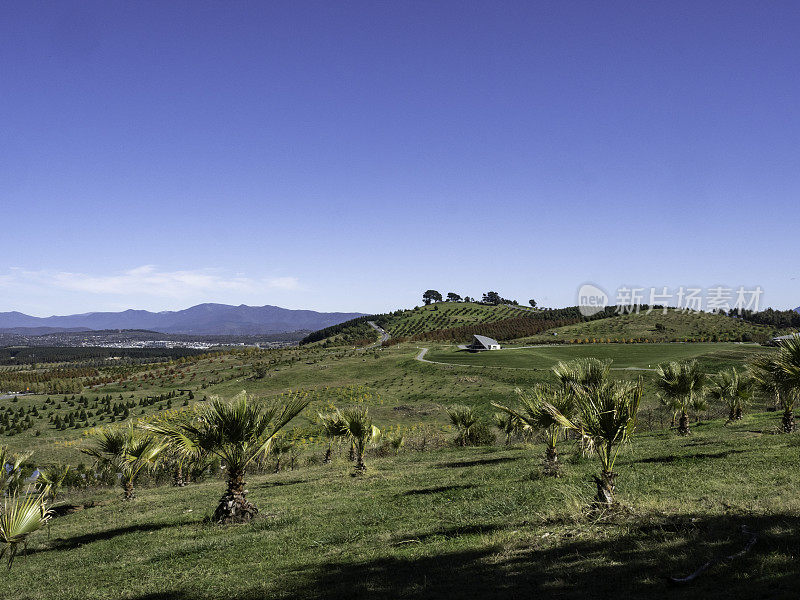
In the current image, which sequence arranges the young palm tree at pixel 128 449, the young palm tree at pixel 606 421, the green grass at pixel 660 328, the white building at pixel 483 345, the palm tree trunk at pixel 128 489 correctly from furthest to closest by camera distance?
the green grass at pixel 660 328, the white building at pixel 483 345, the palm tree trunk at pixel 128 489, the young palm tree at pixel 128 449, the young palm tree at pixel 606 421

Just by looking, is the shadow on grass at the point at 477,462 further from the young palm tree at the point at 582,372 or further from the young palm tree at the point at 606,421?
the young palm tree at the point at 606,421

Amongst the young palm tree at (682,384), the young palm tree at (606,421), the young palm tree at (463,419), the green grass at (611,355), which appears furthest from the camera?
the green grass at (611,355)

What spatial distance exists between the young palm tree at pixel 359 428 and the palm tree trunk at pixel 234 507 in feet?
22.5

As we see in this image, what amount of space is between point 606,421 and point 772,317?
13533cm

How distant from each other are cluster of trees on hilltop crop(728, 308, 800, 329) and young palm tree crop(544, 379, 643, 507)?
12173 centimetres

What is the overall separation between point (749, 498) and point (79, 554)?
16.7 metres

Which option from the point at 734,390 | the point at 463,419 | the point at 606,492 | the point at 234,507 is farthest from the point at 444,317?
the point at 606,492

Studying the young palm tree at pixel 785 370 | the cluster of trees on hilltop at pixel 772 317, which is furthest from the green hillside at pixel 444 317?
the young palm tree at pixel 785 370

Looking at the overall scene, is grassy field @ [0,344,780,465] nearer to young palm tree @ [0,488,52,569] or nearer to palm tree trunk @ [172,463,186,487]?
palm tree trunk @ [172,463,186,487]

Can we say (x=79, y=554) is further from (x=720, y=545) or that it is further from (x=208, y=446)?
(x=720, y=545)

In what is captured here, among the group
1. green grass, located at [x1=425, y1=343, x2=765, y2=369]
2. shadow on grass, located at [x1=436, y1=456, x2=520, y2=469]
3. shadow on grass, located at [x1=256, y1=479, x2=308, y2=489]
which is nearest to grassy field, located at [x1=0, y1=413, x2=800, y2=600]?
shadow on grass, located at [x1=256, y1=479, x2=308, y2=489]

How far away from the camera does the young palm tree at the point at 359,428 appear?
19875 millimetres

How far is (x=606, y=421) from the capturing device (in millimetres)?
10000

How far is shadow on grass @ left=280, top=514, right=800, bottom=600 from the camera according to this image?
605 cm
